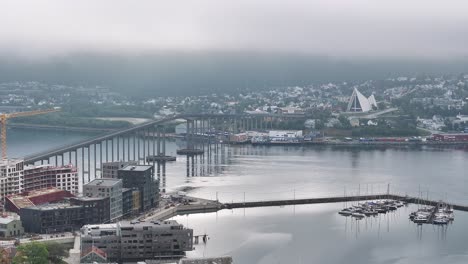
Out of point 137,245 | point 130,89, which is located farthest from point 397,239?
point 130,89

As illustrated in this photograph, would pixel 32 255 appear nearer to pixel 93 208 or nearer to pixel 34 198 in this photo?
pixel 93 208

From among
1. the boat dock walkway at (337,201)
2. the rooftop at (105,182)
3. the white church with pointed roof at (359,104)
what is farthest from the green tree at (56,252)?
the white church with pointed roof at (359,104)

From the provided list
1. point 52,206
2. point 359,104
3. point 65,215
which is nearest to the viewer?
point 65,215

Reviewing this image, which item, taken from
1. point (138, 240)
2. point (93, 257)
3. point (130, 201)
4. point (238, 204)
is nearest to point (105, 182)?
point (130, 201)

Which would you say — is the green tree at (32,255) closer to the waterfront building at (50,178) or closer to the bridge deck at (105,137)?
the waterfront building at (50,178)

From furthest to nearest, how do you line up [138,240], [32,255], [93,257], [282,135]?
[282,135]
[138,240]
[93,257]
[32,255]

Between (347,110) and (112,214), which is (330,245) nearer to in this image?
(112,214)
